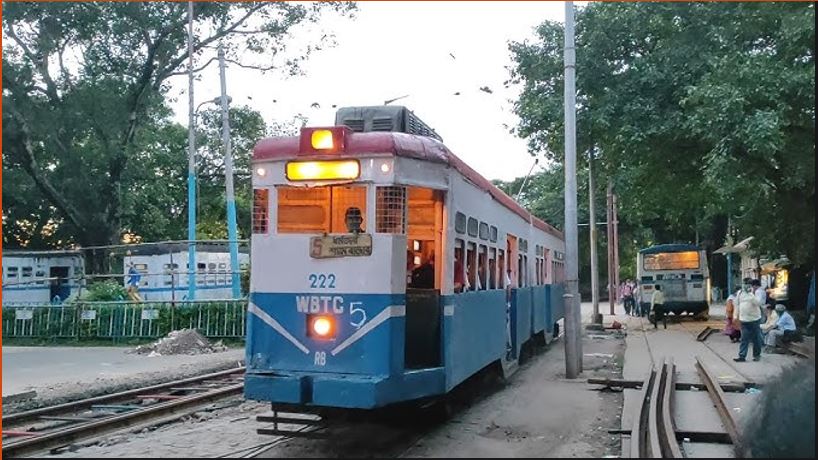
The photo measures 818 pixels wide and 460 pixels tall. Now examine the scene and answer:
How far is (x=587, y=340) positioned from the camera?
22.0 m

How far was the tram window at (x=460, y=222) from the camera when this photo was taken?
28.4ft

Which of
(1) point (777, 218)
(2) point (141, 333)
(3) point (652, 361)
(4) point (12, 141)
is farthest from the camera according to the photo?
(4) point (12, 141)

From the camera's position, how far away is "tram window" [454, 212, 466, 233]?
28.4 ft

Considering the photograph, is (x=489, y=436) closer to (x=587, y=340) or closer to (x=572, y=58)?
(x=572, y=58)

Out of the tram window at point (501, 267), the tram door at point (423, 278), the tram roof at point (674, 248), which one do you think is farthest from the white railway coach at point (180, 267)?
the tram door at point (423, 278)

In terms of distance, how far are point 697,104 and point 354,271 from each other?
13316 millimetres

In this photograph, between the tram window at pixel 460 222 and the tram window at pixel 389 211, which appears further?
the tram window at pixel 460 222

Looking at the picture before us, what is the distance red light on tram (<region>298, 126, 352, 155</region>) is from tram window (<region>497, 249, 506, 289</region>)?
4.29m

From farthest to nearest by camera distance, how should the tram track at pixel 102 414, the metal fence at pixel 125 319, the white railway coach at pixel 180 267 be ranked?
the white railway coach at pixel 180 267
the metal fence at pixel 125 319
the tram track at pixel 102 414

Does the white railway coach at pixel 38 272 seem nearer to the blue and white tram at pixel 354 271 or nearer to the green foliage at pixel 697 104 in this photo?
the green foliage at pixel 697 104

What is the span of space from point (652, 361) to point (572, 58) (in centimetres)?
627

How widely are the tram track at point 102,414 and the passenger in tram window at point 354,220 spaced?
393cm

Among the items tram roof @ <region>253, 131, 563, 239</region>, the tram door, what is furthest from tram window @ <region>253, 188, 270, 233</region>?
the tram door

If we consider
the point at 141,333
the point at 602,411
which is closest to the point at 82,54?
the point at 141,333
